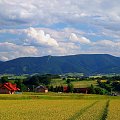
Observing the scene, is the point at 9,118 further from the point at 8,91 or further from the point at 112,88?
the point at 112,88

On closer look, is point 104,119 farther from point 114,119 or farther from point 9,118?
point 9,118

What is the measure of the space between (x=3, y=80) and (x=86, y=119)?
168315 millimetres

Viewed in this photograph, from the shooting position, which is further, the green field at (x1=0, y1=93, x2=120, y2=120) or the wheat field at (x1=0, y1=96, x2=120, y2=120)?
the green field at (x1=0, y1=93, x2=120, y2=120)

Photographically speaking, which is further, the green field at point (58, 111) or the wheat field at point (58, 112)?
the green field at point (58, 111)

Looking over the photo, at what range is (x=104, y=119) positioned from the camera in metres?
34.9

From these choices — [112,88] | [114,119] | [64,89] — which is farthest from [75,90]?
[114,119]

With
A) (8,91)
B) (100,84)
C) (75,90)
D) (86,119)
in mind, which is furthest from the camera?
(100,84)

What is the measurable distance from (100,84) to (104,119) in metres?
154

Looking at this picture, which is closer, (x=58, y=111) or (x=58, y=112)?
(x=58, y=112)

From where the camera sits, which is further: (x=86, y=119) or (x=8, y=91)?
(x=8, y=91)

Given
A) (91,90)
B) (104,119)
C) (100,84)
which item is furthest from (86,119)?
(100,84)

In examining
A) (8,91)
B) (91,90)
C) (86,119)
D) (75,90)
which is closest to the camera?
Answer: (86,119)

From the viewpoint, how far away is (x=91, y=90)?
6206 inches

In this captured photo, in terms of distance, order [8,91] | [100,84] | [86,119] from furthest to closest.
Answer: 1. [100,84]
2. [8,91]
3. [86,119]
